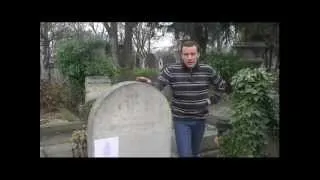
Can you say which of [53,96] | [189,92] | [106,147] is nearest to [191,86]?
[189,92]

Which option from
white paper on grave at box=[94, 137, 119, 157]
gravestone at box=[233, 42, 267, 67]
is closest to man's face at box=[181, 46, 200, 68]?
gravestone at box=[233, 42, 267, 67]

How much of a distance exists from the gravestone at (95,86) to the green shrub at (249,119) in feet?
3.35

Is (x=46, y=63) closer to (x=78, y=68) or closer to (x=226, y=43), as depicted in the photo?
(x=78, y=68)

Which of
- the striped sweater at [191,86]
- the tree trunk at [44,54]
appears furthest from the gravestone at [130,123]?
the tree trunk at [44,54]

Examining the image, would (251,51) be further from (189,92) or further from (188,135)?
(188,135)

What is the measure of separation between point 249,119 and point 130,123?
97 cm

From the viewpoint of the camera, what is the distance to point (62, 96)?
4.18 metres

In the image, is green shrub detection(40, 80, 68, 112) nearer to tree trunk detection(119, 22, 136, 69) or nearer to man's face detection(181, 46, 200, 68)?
tree trunk detection(119, 22, 136, 69)

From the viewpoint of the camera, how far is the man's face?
4230 millimetres

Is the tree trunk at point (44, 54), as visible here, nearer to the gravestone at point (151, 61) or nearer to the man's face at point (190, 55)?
the gravestone at point (151, 61)

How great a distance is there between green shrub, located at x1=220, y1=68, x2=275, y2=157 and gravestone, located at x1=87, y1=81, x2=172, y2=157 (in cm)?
52

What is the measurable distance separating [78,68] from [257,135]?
1.54 metres

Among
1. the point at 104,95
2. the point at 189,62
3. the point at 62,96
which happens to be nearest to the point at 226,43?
the point at 189,62
